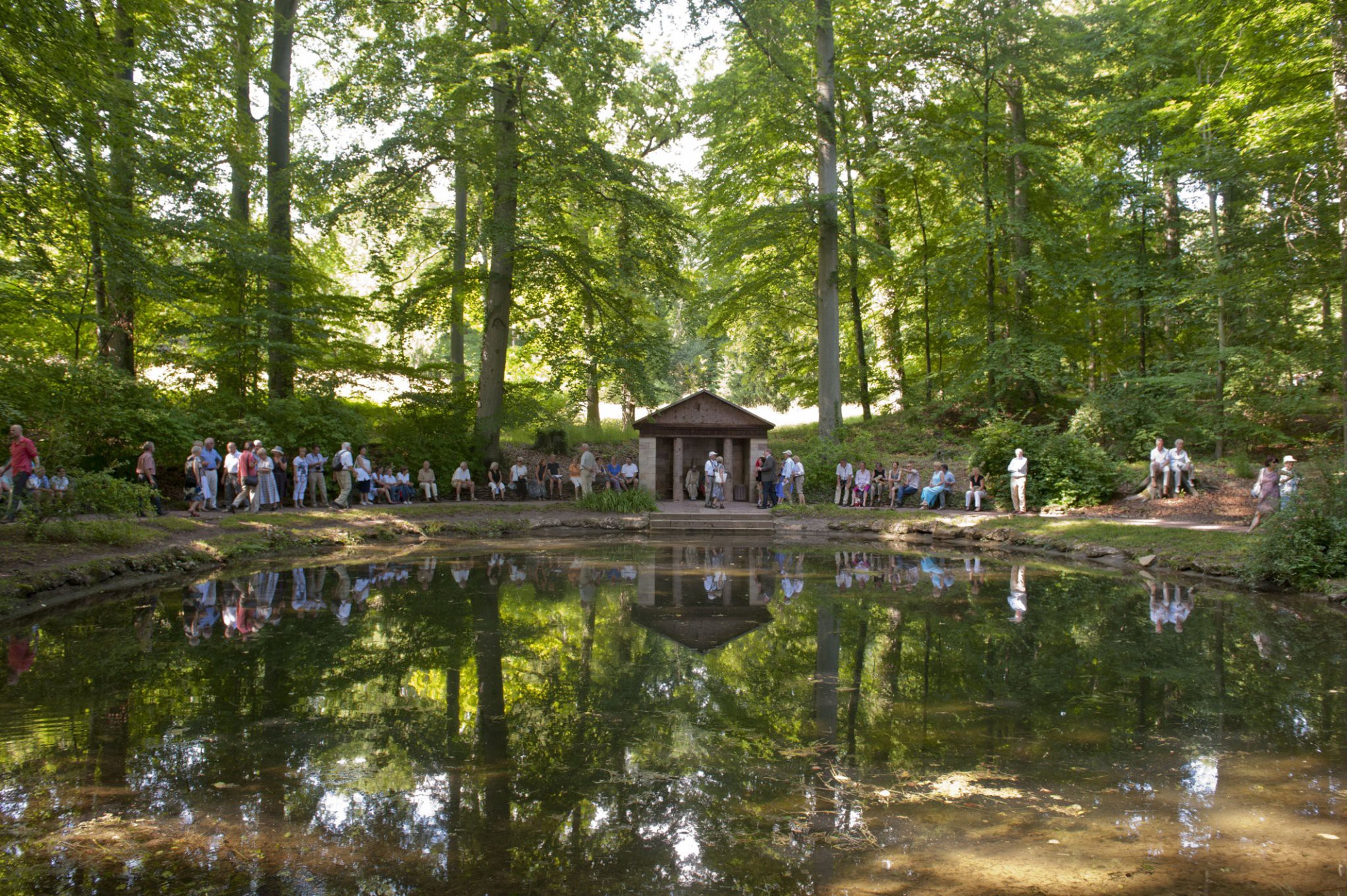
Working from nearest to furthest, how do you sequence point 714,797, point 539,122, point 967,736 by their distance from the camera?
point 714,797
point 967,736
point 539,122

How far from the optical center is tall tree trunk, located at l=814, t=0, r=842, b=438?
19.1m

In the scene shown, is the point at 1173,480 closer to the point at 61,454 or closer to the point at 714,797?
the point at 714,797

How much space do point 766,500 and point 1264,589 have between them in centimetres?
1061

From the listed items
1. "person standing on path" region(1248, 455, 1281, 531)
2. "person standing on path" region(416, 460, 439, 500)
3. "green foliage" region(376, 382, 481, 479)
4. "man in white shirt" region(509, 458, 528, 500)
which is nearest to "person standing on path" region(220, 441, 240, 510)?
"person standing on path" region(416, 460, 439, 500)

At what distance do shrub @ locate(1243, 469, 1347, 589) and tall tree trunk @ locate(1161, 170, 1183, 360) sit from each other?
33.8ft

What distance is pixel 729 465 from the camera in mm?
21141

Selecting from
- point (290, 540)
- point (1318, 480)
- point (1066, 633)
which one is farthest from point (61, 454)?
point (1318, 480)

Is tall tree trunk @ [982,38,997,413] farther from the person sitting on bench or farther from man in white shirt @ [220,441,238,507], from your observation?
man in white shirt @ [220,441,238,507]

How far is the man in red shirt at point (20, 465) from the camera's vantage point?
10.3m

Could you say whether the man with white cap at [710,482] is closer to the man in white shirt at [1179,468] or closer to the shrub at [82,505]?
the man in white shirt at [1179,468]

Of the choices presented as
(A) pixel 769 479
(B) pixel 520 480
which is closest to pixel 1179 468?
(A) pixel 769 479

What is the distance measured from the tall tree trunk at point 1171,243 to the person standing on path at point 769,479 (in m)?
9.78

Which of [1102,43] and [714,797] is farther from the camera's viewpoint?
[1102,43]

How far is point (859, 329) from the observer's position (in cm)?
2477
